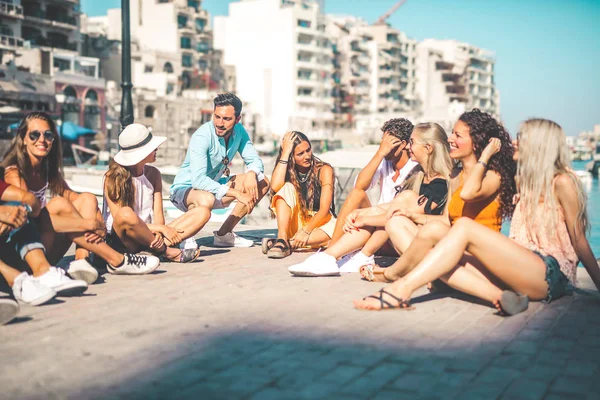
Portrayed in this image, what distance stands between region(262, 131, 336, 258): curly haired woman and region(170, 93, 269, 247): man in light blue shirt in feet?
1.39

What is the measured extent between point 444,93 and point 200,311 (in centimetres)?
11543

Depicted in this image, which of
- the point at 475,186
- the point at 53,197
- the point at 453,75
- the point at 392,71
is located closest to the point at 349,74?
the point at 392,71

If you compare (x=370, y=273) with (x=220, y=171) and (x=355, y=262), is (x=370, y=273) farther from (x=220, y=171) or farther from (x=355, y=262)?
(x=220, y=171)

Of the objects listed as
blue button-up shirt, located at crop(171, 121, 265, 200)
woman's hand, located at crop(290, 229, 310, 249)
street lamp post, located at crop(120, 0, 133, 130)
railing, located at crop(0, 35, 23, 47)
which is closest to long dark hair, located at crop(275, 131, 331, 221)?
woman's hand, located at crop(290, 229, 310, 249)

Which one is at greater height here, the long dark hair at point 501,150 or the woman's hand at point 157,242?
the long dark hair at point 501,150

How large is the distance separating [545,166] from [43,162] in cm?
381

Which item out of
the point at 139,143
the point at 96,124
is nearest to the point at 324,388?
the point at 139,143

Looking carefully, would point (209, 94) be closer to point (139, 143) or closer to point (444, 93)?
point (444, 93)

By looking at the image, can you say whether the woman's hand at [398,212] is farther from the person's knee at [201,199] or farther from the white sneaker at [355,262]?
the person's knee at [201,199]

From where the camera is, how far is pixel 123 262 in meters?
5.89

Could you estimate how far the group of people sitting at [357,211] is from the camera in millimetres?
4500

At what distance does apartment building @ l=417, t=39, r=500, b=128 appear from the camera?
114 metres

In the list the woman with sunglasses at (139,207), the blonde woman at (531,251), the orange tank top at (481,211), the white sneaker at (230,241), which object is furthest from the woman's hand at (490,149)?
the white sneaker at (230,241)

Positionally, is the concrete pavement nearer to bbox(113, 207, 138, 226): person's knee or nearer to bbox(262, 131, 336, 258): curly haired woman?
bbox(113, 207, 138, 226): person's knee
